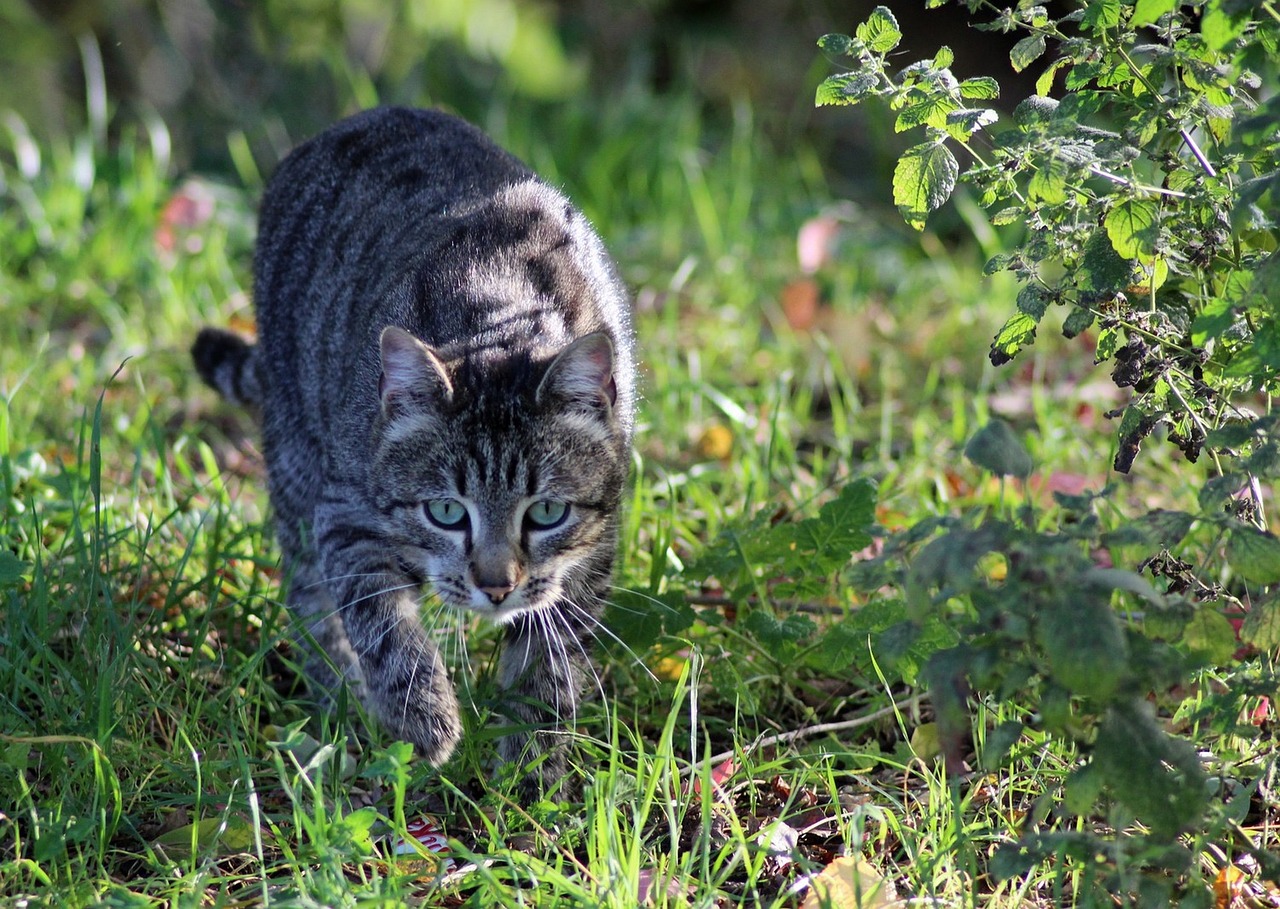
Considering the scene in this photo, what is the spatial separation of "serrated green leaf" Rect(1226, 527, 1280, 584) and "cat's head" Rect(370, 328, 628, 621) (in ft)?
3.77

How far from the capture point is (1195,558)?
301 centimetres

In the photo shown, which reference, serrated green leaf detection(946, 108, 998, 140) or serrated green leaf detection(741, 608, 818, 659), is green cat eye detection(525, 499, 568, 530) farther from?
serrated green leaf detection(946, 108, 998, 140)

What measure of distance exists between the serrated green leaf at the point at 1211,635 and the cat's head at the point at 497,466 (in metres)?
1.14

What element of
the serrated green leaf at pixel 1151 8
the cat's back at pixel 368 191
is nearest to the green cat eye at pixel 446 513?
the cat's back at pixel 368 191

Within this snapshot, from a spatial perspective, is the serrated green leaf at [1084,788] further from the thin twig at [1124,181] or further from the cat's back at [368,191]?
the cat's back at [368,191]

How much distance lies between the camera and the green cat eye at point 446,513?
2596mm

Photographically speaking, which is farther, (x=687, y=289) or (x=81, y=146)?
(x=81, y=146)

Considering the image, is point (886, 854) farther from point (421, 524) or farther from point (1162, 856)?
point (421, 524)

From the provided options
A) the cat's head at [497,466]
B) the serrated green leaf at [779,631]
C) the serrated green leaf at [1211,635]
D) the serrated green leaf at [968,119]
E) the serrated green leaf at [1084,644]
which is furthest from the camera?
the serrated green leaf at [779,631]

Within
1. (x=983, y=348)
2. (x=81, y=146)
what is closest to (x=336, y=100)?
(x=81, y=146)

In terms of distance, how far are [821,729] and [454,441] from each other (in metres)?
0.91

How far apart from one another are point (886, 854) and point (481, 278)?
1.41 meters

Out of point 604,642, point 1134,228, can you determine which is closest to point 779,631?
point 604,642

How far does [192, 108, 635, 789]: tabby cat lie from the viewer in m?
2.54
